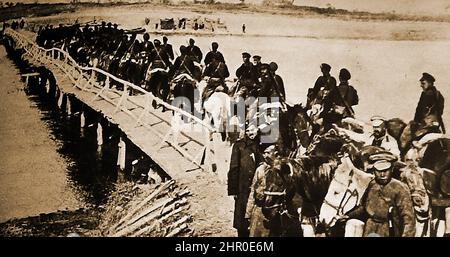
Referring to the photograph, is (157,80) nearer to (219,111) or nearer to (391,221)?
(219,111)

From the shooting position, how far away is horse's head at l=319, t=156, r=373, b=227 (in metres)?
4.33

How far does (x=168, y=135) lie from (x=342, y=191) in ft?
4.96

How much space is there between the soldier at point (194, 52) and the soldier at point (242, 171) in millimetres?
795

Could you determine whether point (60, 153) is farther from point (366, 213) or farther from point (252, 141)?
point (366, 213)

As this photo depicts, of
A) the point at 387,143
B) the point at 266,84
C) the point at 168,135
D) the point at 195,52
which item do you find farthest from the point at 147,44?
the point at 387,143

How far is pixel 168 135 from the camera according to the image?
4414 mm

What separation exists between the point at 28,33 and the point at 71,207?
1585 mm

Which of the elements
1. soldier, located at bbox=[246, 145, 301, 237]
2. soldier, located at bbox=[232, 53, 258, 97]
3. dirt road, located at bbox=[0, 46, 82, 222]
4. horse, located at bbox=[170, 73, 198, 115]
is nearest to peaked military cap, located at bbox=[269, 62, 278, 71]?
soldier, located at bbox=[232, 53, 258, 97]

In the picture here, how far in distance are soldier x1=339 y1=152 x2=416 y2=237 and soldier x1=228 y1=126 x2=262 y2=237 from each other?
90 centimetres

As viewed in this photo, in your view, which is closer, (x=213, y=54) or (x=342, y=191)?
(x=342, y=191)

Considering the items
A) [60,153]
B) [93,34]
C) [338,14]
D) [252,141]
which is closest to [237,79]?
[252,141]

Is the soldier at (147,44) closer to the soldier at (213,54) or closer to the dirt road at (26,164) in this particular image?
the soldier at (213,54)

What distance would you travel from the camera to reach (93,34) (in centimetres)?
462
